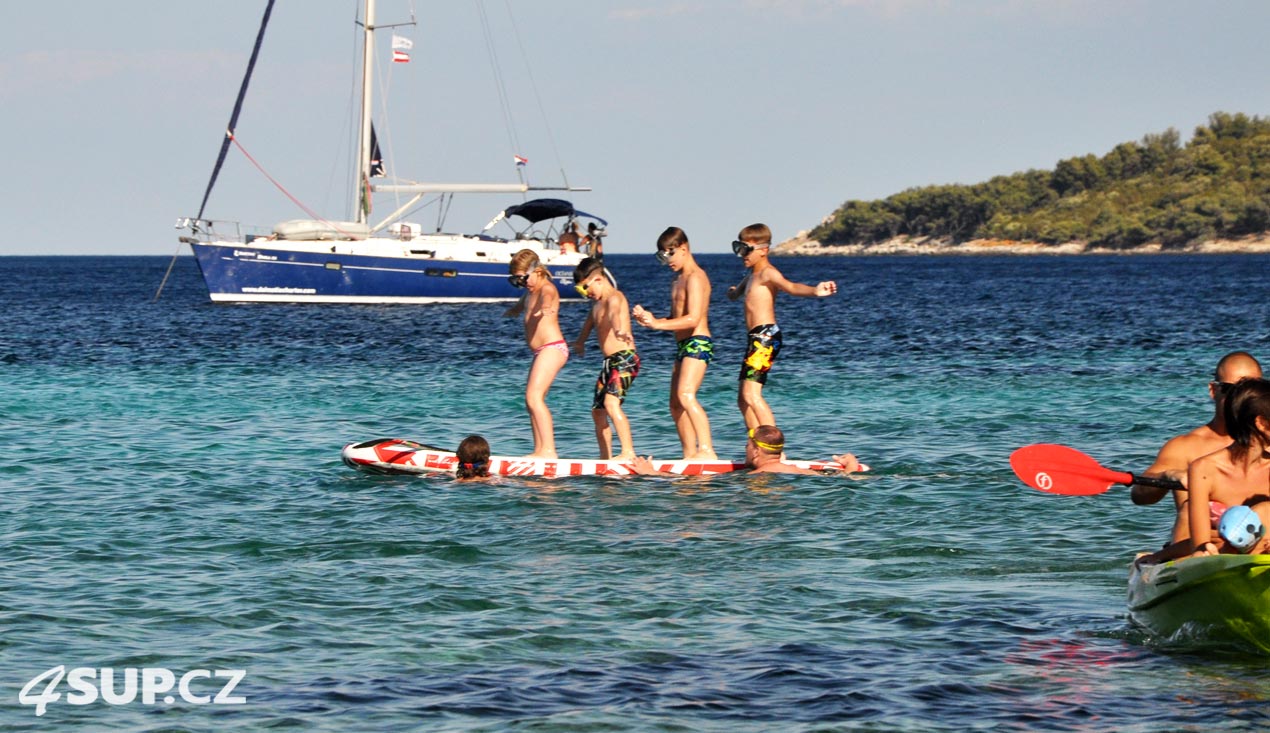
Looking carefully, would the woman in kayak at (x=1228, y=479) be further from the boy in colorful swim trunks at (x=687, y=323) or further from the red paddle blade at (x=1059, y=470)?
the boy in colorful swim trunks at (x=687, y=323)

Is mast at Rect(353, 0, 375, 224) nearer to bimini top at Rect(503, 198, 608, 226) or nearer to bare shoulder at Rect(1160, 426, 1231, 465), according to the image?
bimini top at Rect(503, 198, 608, 226)

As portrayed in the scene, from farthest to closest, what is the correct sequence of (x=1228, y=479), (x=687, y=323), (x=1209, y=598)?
(x=687, y=323)
(x=1209, y=598)
(x=1228, y=479)

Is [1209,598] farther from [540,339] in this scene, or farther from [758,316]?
[540,339]

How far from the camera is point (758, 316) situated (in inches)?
512

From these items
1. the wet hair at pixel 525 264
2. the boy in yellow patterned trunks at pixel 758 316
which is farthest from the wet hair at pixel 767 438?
the wet hair at pixel 525 264

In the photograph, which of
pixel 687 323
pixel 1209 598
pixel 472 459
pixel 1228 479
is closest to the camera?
pixel 1228 479

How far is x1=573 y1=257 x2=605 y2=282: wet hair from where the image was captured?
495 inches

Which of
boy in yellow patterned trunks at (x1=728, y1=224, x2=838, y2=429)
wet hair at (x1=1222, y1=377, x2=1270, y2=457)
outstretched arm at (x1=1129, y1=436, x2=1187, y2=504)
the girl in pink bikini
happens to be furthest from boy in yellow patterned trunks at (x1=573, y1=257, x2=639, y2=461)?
wet hair at (x1=1222, y1=377, x2=1270, y2=457)

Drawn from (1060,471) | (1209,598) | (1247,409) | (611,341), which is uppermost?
(611,341)

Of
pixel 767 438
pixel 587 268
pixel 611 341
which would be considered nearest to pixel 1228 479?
pixel 767 438

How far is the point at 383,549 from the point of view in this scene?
10.5 m

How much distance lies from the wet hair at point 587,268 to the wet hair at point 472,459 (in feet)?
5.76

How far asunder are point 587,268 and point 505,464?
2068 mm

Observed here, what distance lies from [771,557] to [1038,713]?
350cm
